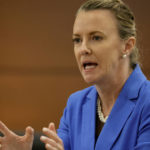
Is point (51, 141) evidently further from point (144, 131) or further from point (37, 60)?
point (37, 60)

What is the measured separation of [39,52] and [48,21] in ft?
0.89

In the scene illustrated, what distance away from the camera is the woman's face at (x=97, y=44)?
41.4 inches

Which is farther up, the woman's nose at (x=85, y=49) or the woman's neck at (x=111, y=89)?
the woman's nose at (x=85, y=49)

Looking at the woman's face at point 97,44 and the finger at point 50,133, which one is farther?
the woman's face at point 97,44

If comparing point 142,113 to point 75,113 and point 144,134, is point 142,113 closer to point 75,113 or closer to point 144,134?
point 144,134

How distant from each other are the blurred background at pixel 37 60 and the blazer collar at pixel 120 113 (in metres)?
1.34

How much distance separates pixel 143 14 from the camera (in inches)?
92.7

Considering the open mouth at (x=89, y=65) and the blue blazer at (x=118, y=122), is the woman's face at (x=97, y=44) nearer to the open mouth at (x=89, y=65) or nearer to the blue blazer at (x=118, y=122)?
the open mouth at (x=89, y=65)

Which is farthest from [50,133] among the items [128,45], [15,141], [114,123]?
[128,45]

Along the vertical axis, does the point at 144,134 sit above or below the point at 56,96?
below

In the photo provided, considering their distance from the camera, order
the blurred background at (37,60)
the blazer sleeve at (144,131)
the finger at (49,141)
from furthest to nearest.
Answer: the blurred background at (37,60), the blazer sleeve at (144,131), the finger at (49,141)

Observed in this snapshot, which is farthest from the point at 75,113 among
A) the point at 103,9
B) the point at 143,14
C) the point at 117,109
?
the point at 143,14

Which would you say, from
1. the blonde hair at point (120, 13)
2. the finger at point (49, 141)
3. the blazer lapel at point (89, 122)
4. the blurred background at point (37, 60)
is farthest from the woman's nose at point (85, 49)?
the blurred background at point (37, 60)

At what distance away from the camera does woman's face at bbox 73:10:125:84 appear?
3.45 ft
